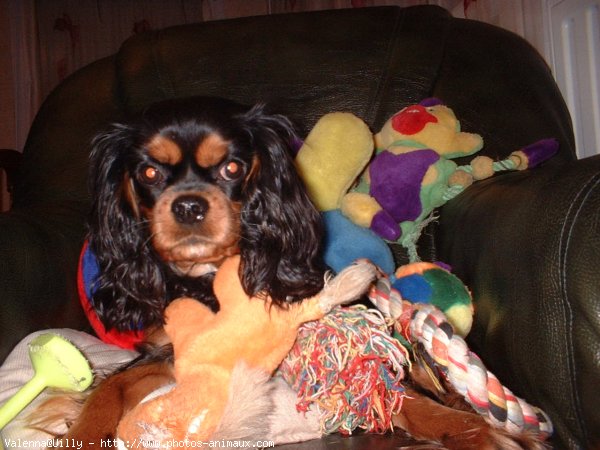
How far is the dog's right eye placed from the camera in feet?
4.66

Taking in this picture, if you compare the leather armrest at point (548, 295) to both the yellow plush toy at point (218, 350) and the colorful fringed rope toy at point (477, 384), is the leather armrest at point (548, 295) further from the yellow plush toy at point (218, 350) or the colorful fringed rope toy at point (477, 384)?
the yellow plush toy at point (218, 350)

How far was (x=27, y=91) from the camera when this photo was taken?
4.65m

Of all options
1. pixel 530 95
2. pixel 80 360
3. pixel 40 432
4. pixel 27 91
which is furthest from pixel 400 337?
pixel 27 91

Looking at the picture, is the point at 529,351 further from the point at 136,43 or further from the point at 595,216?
the point at 136,43

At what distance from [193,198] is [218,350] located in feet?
1.51

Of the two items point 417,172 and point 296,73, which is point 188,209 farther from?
point 296,73

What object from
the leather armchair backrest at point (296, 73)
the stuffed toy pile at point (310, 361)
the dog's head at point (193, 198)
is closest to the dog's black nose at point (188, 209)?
the dog's head at point (193, 198)

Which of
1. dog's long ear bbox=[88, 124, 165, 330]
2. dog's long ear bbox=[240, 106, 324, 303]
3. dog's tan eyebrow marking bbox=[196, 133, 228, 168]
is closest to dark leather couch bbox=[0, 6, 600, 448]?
dog's long ear bbox=[88, 124, 165, 330]

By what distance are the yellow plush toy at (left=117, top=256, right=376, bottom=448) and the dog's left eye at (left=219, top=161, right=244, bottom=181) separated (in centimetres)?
39

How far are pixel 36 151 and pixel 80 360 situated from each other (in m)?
1.35

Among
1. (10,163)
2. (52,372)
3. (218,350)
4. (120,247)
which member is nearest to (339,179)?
(120,247)

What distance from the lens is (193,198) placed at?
128cm

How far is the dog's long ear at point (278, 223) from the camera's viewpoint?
52.2 inches

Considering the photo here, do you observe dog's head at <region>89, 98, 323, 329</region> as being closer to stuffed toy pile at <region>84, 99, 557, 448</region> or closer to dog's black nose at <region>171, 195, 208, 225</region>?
dog's black nose at <region>171, 195, 208, 225</region>
